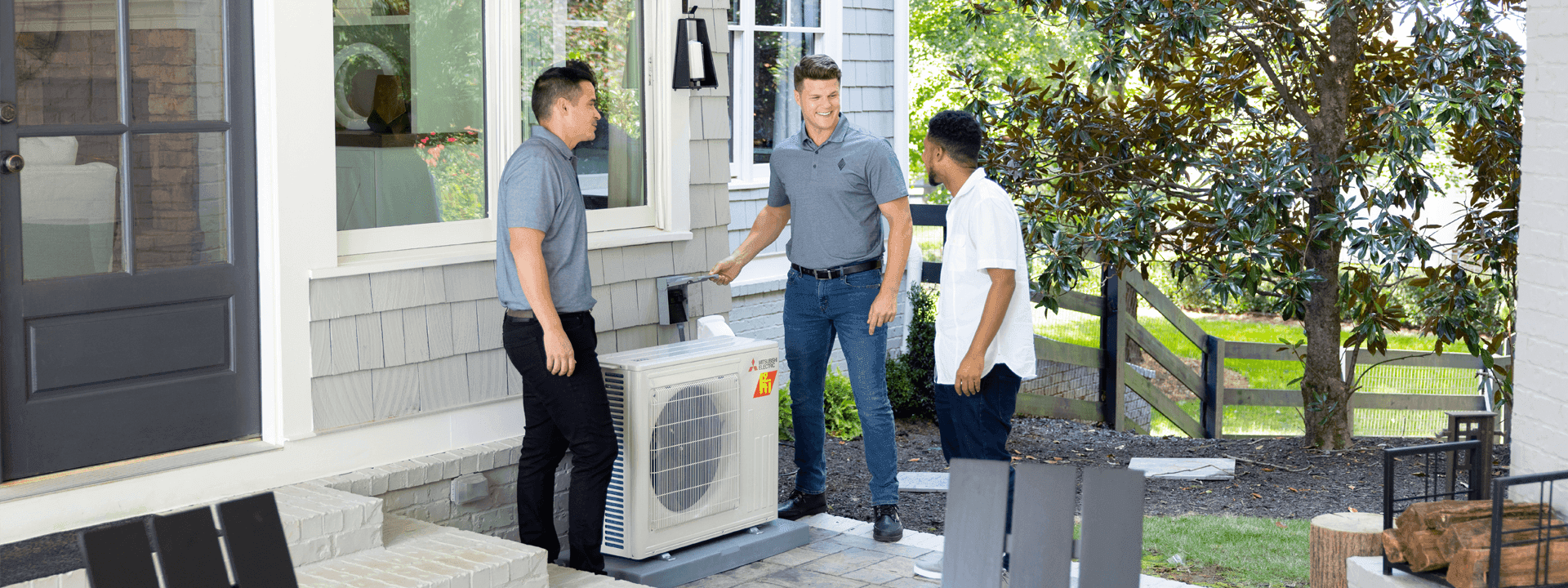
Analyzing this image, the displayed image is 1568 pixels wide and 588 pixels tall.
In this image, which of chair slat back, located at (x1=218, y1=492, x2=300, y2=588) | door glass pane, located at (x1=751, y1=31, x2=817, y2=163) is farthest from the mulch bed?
chair slat back, located at (x1=218, y1=492, x2=300, y2=588)

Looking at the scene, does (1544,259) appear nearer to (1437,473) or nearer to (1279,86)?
(1437,473)

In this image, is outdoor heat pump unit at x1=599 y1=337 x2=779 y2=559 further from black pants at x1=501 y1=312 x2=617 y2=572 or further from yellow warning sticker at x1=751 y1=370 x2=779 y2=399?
black pants at x1=501 y1=312 x2=617 y2=572

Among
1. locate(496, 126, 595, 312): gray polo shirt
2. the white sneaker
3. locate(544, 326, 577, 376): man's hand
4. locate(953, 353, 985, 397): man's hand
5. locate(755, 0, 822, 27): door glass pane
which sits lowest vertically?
the white sneaker

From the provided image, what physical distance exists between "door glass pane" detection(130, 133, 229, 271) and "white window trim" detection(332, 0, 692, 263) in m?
0.32

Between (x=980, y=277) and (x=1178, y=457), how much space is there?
333cm

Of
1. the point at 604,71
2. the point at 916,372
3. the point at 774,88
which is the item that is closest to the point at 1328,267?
the point at 916,372

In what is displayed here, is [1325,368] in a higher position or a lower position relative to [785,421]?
higher

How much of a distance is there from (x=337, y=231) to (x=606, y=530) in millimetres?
1316

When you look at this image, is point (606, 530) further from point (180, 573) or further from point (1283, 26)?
point (1283, 26)

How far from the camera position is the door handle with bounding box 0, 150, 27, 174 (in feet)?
10.6

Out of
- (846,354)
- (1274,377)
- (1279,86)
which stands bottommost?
(1274,377)

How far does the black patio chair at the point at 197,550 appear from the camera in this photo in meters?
1.58

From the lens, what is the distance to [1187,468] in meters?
6.37

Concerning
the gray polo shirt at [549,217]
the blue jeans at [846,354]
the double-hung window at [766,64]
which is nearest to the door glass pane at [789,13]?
the double-hung window at [766,64]
